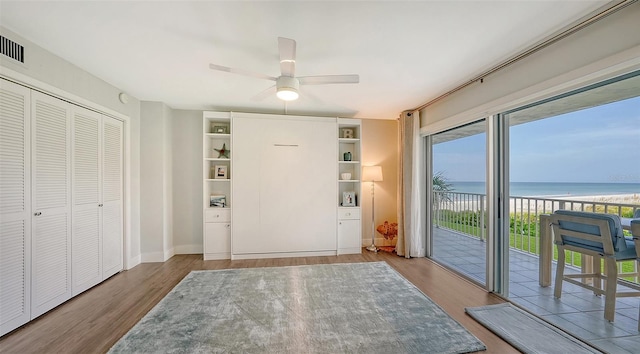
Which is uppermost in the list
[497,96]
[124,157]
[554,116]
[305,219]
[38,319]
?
[497,96]

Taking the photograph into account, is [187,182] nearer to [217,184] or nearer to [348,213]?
[217,184]

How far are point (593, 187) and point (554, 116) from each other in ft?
2.54

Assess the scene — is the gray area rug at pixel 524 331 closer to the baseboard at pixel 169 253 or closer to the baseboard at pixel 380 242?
the baseboard at pixel 380 242

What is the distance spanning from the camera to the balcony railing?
229 centimetres

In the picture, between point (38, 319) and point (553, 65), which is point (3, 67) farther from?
point (553, 65)

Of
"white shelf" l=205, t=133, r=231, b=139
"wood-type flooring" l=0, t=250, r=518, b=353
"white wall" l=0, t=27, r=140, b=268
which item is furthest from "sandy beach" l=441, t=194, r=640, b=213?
"white wall" l=0, t=27, r=140, b=268

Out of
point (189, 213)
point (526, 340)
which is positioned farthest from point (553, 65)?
point (189, 213)

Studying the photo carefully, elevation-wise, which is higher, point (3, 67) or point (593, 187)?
point (3, 67)

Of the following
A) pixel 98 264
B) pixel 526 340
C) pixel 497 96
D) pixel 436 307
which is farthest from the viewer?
pixel 98 264

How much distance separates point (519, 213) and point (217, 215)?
4760 mm

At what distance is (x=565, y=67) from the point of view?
6.39 ft

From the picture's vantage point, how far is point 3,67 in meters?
1.88

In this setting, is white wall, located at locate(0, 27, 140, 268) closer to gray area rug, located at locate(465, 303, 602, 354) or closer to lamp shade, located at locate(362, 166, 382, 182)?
lamp shade, located at locate(362, 166, 382, 182)

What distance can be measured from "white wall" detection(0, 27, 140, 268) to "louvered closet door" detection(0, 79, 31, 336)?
17 centimetres
